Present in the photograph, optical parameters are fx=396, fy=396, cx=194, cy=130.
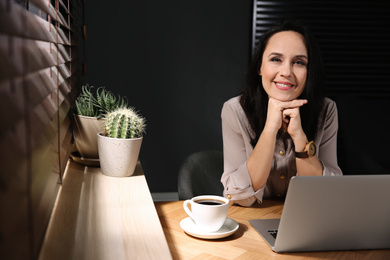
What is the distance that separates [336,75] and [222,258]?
284 cm

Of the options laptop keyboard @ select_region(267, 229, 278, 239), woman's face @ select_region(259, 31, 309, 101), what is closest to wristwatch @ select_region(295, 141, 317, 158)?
woman's face @ select_region(259, 31, 309, 101)

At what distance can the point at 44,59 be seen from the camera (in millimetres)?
810

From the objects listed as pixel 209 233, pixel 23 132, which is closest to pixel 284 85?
pixel 209 233

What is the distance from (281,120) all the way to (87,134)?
82 cm

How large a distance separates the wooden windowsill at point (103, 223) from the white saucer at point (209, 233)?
117mm

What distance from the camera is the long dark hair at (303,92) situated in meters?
1.83

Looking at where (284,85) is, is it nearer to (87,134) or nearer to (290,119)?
(290,119)

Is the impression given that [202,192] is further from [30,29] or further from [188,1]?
[188,1]

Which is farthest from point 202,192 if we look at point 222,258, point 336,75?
point 336,75

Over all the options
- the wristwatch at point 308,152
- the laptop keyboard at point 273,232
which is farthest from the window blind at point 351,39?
the laptop keyboard at point 273,232

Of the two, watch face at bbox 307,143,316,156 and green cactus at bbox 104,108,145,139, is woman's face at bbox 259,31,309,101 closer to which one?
watch face at bbox 307,143,316,156

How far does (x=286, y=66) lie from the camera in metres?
1.76

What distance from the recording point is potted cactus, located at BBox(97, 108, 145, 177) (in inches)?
54.1

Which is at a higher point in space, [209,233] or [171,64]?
[171,64]
